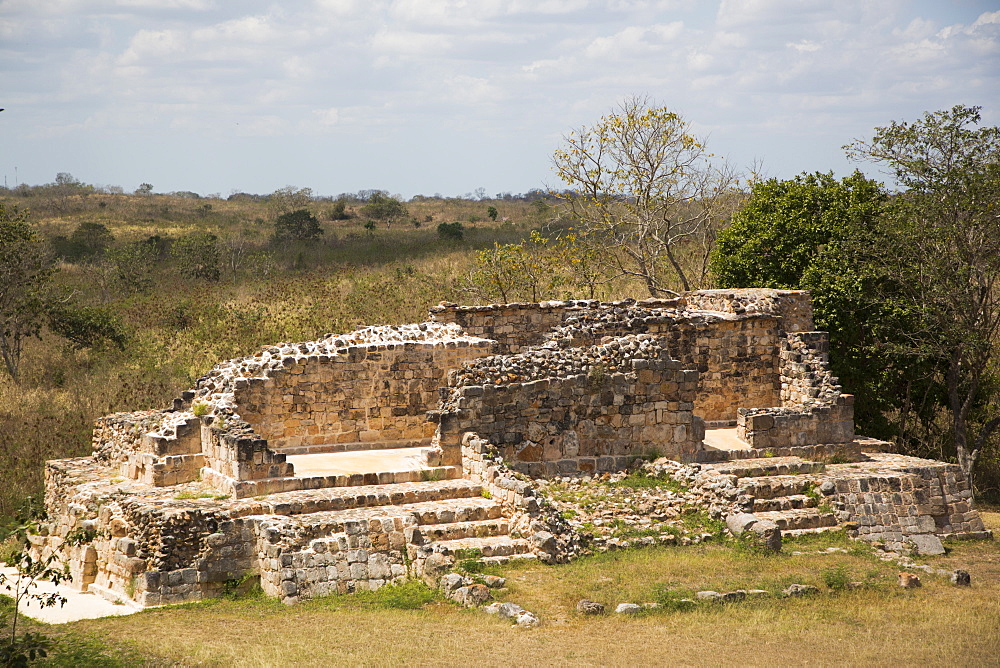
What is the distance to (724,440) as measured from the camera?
18375mm

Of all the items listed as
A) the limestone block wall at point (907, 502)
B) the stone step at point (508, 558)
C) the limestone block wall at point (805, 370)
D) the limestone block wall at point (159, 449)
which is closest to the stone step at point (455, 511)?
the stone step at point (508, 558)

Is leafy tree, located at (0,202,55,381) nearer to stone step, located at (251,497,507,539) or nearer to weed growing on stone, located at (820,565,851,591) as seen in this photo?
stone step, located at (251,497,507,539)

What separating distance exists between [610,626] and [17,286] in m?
20.1

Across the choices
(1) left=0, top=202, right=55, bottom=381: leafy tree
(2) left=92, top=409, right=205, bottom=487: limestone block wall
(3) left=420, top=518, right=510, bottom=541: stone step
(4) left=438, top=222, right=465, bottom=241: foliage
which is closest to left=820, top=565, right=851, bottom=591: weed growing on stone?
(3) left=420, top=518, right=510, bottom=541: stone step

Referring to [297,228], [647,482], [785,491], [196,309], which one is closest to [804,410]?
[785,491]

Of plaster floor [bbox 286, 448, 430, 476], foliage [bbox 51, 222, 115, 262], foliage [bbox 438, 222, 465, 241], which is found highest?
foliage [bbox 438, 222, 465, 241]

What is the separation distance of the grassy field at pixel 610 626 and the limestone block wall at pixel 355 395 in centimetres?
436

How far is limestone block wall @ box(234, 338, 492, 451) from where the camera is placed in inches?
657

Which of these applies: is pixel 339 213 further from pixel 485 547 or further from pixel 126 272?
pixel 485 547

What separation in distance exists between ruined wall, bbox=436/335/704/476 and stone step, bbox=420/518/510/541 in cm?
163

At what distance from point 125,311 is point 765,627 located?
23949 millimetres

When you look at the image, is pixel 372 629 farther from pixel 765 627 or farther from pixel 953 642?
pixel 953 642

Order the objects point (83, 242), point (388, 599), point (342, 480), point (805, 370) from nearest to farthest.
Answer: point (388, 599), point (342, 480), point (805, 370), point (83, 242)

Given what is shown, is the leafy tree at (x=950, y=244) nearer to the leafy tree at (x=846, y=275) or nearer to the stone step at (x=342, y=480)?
the leafy tree at (x=846, y=275)
